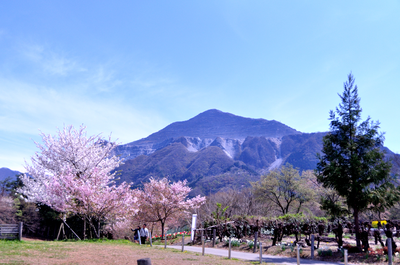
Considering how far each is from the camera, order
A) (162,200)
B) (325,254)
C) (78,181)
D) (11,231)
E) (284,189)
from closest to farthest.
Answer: (325,254)
(11,231)
(78,181)
(162,200)
(284,189)

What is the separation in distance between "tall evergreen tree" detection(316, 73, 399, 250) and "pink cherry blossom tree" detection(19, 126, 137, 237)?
11.5 metres

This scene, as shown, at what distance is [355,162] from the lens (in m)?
13.8

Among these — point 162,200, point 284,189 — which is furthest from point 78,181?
point 284,189

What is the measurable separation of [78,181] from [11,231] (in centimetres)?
408

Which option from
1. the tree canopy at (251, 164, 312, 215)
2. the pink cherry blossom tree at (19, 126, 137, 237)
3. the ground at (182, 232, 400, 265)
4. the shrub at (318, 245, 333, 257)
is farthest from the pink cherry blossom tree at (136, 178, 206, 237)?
the tree canopy at (251, 164, 312, 215)

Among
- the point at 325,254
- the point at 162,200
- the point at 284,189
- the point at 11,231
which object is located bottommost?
the point at 325,254

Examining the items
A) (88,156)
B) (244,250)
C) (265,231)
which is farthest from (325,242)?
(88,156)

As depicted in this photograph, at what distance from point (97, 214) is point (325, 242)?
46.1 ft

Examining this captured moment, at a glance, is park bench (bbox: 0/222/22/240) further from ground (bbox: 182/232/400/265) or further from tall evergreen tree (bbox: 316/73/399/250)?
tall evergreen tree (bbox: 316/73/399/250)

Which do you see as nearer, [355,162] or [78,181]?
[355,162]

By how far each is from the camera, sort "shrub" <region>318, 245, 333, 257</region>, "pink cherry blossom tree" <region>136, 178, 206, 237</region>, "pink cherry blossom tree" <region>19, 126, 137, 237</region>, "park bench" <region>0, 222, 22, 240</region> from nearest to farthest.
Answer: "shrub" <region>318, 245, 333, 257</region> < "park bench" <region>0, 222, 22, 240</region> < "pink cherry blossom tree" <region>19, 126, 137, 237</region> < "pink cherry blossom tree" <region>136, 178, 206, 237</region>

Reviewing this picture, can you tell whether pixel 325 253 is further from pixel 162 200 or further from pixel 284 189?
pixel 284 189

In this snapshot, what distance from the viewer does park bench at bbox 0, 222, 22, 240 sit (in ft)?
47.4

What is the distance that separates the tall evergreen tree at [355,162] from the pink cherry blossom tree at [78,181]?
11.5 meters
